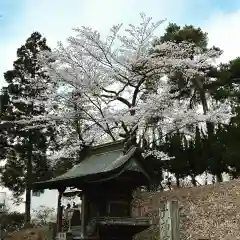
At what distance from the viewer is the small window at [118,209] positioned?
17.4 metres

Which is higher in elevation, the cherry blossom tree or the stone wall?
the cherry blossom tree

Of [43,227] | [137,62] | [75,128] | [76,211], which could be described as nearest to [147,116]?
[137,62]

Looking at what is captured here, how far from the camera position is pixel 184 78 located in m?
26.4

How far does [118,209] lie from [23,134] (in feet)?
38.4

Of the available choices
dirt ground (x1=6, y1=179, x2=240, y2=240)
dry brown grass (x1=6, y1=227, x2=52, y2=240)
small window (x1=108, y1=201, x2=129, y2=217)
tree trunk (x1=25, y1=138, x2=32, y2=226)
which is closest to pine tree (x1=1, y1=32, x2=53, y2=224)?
tree trunk (x1=25, y1=138, x2=32, y2=226)

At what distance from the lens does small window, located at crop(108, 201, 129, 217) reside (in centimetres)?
1741

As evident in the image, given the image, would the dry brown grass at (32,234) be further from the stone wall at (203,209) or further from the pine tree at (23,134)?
the stone wall at (203,209)

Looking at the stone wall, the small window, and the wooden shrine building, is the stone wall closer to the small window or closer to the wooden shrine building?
the wooden shrine building

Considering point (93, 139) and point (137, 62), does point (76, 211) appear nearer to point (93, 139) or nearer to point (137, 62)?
point (93, 139)

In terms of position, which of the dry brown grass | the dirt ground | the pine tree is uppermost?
the pine tree

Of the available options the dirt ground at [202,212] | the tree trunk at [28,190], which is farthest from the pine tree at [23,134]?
the dirt ground at [202,212]

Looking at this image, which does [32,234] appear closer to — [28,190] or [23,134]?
[28,190]

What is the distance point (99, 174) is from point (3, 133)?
1246 cm

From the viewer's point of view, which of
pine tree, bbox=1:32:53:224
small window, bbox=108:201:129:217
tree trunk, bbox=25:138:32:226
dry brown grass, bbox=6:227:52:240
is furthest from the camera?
pine tree, bbox=1:32:53:224
